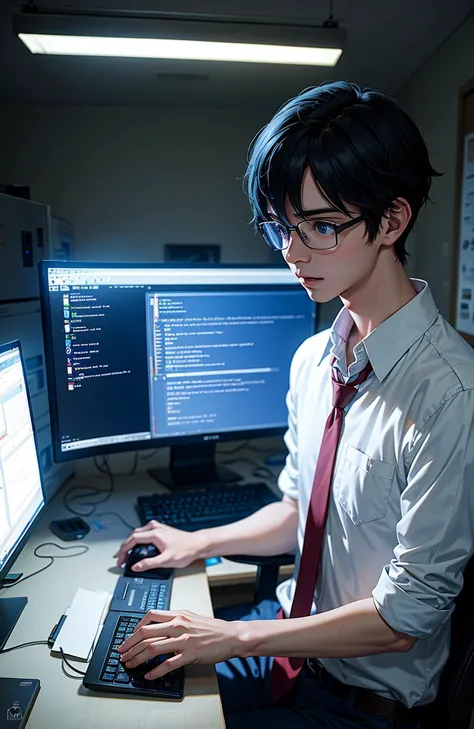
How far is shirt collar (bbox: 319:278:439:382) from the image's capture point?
3.17 ft

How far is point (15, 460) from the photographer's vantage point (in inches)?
40.6

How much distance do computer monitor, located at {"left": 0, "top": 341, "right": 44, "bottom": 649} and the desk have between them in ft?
0.16

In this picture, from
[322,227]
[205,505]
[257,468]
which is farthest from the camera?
[257,468]

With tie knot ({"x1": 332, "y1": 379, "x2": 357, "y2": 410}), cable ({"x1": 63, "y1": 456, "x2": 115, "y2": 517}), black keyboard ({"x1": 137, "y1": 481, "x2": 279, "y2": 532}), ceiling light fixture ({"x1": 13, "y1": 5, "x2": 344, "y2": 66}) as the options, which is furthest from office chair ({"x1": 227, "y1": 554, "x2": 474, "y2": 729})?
ceiling light fixture ({"x1": 13, "y1": 5, "x2": 344, "y2": 66})

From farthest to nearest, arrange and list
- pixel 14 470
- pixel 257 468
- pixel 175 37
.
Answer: pixel 257 468
pixel 175 37
pixel 14 470

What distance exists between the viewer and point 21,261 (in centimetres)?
133

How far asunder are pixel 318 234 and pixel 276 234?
0.11m

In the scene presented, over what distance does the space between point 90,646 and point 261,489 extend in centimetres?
66

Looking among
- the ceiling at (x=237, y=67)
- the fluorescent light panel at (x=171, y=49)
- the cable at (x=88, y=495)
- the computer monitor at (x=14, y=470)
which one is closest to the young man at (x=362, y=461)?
the computer monitor at (x=14, y=470)

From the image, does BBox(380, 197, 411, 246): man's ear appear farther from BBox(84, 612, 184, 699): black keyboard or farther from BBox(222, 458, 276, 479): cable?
BBox(222, 458, 276, 479): cable

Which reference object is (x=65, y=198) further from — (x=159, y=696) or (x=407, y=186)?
(x=159, y=696)

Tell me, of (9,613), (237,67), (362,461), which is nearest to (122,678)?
(9,613)

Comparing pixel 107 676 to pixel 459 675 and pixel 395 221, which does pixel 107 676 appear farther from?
pixel 395 221

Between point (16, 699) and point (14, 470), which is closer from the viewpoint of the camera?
point (16, 699)
